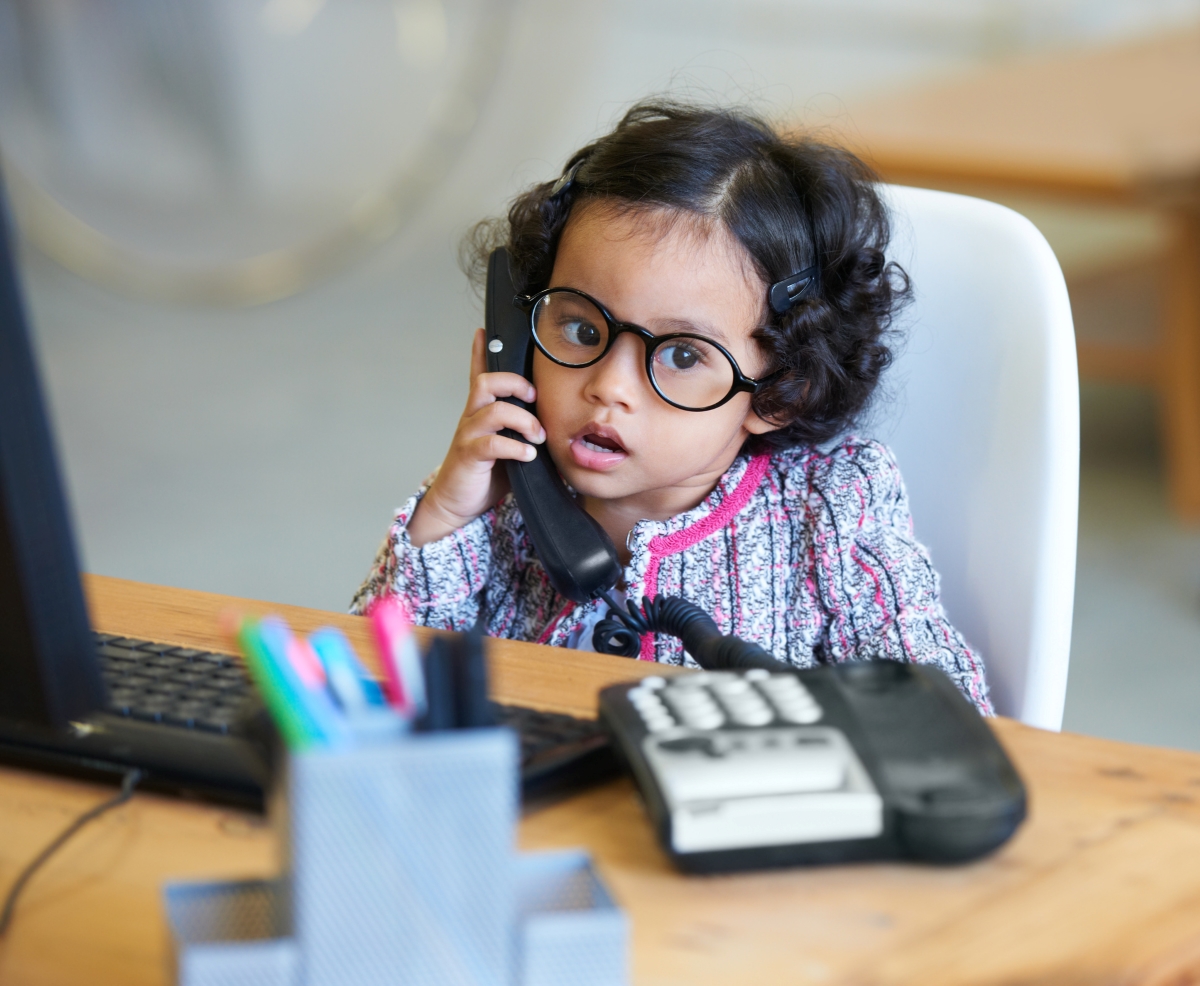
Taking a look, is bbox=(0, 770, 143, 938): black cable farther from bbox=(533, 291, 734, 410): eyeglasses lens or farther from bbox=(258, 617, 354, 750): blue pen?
bbox=(533, 291, 734, 410): eyeglasses lens

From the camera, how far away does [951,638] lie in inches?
36.8

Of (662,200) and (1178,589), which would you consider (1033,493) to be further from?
(1178,589)

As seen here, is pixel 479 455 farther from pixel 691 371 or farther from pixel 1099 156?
pixel 1099 156

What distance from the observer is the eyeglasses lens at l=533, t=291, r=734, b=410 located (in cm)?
98

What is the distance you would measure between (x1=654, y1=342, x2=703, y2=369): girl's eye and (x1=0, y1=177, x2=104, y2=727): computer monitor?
57cm

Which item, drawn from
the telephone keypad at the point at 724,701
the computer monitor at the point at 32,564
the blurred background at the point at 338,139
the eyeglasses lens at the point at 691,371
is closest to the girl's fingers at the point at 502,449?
the eyeglasses lens at the point at 691,371

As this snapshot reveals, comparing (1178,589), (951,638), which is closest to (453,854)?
(951,638)

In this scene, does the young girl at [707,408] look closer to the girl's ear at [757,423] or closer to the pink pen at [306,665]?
the girl's ear at [757,423]

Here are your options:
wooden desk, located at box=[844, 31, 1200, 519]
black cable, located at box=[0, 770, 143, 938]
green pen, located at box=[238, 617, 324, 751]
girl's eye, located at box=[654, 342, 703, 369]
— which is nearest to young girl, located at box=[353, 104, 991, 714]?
girl's eye, located at box=[654, 342, 703, 369]

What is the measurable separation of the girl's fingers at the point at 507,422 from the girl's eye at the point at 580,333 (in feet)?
0.23

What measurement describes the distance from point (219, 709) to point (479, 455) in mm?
429

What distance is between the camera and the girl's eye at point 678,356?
974 mm

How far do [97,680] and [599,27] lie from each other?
3945 mm

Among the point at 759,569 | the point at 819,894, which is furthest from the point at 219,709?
the point at 759,569
